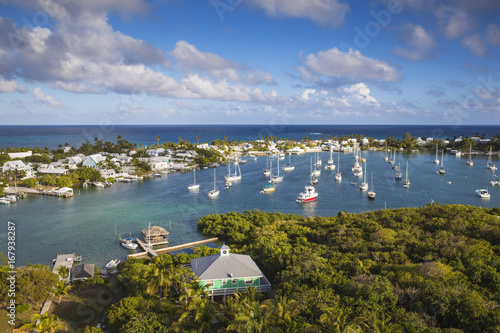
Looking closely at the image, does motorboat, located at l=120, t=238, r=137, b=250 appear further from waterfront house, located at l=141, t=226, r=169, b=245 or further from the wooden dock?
waterfront house, located at l=141, t=226, r=169, b=245

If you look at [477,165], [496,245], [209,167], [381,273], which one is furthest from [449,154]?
[381,273]

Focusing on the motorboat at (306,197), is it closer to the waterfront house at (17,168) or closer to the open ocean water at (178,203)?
the open ocean water at (178,203)

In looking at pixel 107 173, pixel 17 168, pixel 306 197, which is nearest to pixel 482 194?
pixel 306 197

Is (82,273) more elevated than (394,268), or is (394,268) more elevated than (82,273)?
(394,268)

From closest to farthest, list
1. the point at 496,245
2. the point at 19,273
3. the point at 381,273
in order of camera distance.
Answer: the point at 381,273, the point at 19,273, the point at 496,245

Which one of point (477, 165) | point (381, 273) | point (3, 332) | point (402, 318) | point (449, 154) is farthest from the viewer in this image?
point (449, 154)

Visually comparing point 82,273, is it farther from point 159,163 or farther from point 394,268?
point 159,163

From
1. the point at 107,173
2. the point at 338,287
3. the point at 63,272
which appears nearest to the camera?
the point at 338,287

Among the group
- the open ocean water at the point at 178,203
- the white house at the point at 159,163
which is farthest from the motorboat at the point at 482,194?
the white house at the point at 159,163

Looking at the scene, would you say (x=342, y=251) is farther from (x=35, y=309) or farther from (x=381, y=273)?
(x=35, y=309)
